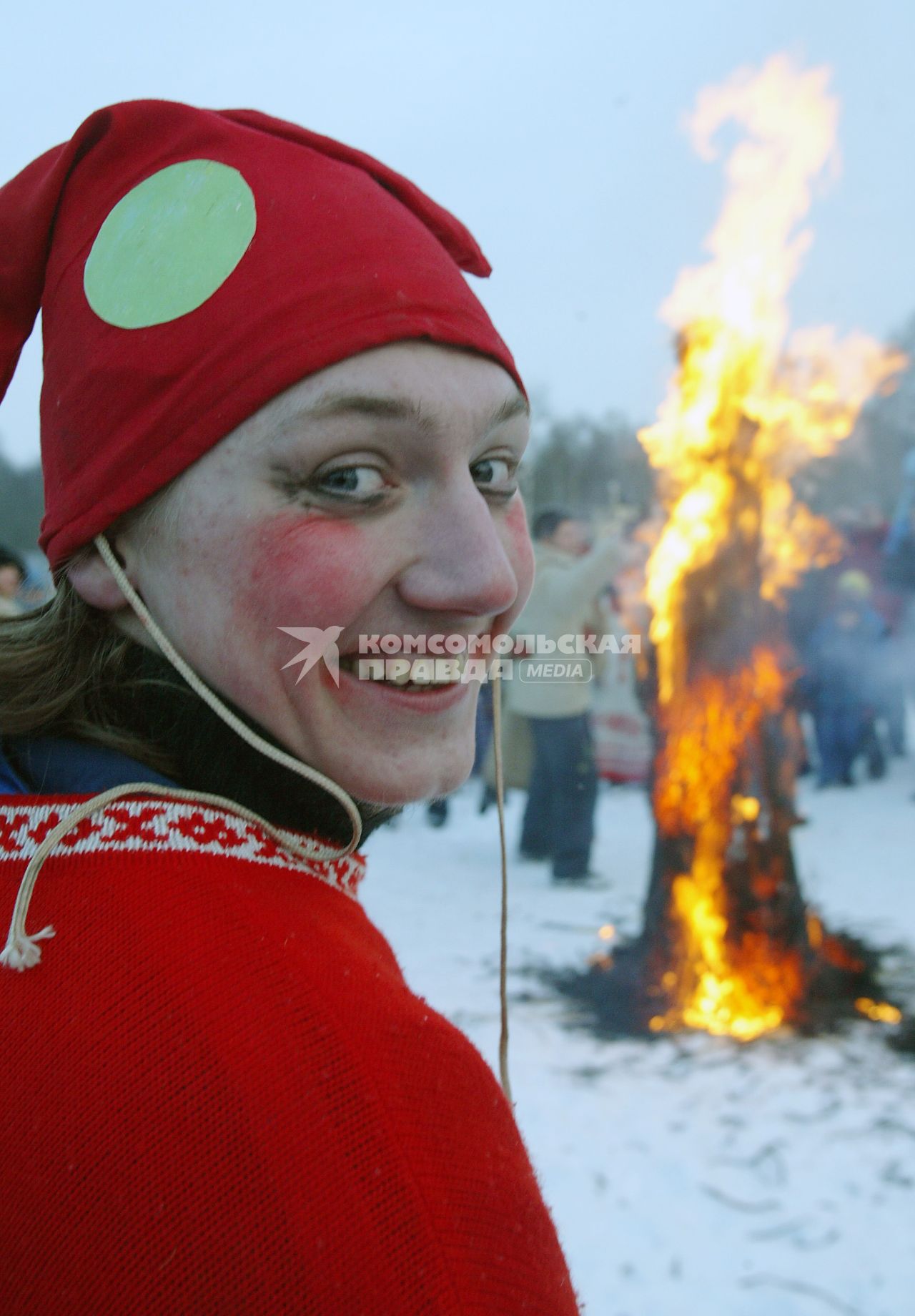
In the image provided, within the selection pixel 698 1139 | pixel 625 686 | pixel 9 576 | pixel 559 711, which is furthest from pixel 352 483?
pixel 625 686

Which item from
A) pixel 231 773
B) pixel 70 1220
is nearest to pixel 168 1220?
pixel 70 1220

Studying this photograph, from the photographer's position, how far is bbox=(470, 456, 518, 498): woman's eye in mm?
1307

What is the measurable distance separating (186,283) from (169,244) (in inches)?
2.4

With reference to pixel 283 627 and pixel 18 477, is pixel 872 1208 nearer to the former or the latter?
pixel 283 627

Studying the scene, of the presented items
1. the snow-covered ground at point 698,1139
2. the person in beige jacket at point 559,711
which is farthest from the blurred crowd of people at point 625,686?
the snow-covered ground at point 698,1139

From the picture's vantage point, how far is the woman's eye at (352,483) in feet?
3.67

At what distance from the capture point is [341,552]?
110 centimetres

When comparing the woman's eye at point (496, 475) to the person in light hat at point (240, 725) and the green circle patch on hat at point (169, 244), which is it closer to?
the person in light hat at point (240, 725)

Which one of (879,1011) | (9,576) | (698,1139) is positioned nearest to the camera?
(698,1139)

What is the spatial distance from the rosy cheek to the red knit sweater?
1.04ft

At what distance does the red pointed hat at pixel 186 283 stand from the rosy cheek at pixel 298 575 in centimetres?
13

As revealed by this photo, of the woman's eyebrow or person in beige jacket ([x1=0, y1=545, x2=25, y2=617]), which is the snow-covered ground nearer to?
the woman's eyebrow

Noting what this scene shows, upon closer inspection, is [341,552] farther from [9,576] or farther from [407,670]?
[9,576]

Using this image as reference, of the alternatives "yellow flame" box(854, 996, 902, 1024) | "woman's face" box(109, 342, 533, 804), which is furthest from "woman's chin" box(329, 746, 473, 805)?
"yellow flame" box(854, 996, 902, 1024)
